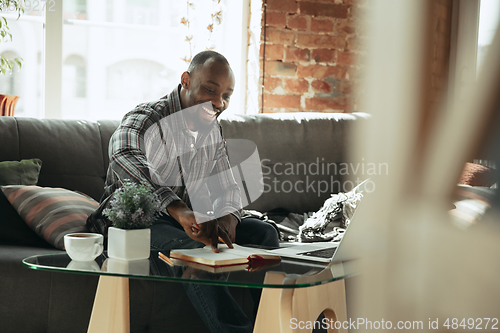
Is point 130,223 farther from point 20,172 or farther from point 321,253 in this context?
point 20,172

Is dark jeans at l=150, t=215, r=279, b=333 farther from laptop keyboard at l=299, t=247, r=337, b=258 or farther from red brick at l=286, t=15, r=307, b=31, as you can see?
red brick at l=286, t=15, r=307, b=31

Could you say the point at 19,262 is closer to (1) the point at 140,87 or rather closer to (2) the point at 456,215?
(2) the point at 456,215

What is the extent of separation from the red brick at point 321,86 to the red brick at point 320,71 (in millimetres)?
30

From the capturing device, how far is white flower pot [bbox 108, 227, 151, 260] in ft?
3.23

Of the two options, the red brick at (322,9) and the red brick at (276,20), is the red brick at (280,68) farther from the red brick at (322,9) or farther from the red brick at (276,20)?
the red brick at (322,9)

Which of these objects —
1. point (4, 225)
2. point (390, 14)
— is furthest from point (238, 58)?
point (390, 14)

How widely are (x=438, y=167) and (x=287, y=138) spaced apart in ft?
6.87

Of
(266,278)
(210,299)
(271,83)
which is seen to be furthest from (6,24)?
(266,278)

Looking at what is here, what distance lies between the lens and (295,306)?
871 mm

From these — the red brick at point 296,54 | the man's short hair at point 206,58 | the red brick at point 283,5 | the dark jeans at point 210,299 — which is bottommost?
the dark jeans at point 210,299

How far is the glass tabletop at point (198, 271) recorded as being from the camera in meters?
0.76

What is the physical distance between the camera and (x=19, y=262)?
52.3 inches

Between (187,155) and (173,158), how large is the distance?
0.20ft

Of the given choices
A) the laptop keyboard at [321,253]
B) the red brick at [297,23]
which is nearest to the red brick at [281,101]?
the red brick at [297,23]
